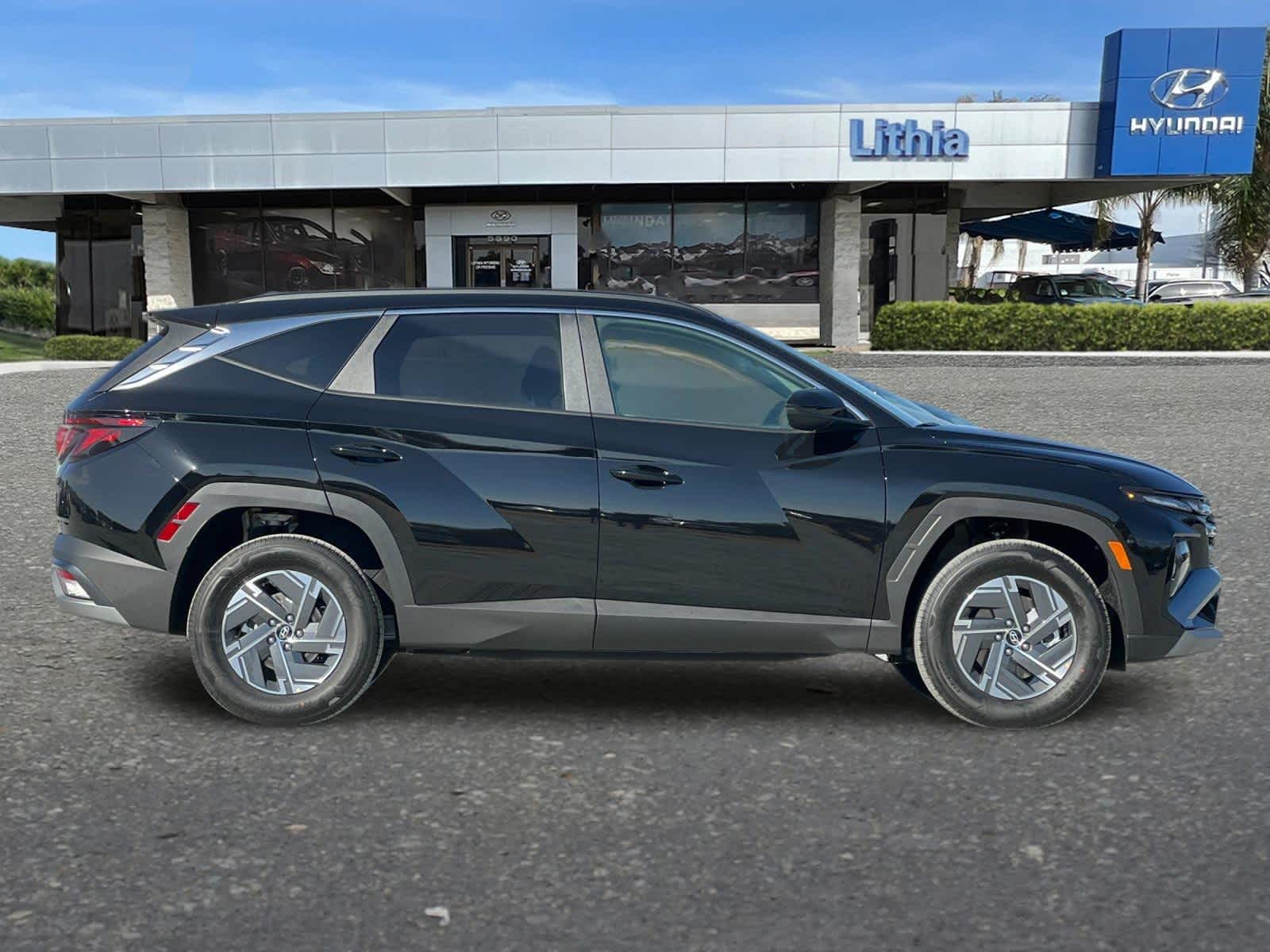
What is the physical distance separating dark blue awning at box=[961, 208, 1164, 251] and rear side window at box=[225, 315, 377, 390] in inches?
1362

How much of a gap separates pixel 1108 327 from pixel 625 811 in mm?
23456

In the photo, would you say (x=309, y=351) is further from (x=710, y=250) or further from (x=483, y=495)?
(x=710, y=250)

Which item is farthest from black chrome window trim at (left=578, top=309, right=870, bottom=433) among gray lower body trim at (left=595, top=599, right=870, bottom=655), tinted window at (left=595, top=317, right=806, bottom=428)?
gray lower body trim at (left=595, top=599, right=870, bottom=655)

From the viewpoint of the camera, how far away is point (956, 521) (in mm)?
4598

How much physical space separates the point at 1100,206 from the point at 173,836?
38.4m

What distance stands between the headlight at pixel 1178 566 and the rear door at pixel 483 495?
2173mm

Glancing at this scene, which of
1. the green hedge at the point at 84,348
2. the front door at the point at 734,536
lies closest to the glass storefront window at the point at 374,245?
the green hedge at the point at 84,348

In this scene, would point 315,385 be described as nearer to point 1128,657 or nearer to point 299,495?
point 299,495

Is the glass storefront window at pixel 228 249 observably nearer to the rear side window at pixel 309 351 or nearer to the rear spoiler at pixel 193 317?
the rear spoiler at pixel 193 317

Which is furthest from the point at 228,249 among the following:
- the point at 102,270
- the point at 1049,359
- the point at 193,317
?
the point at 193,317

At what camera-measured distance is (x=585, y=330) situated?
4.82 m

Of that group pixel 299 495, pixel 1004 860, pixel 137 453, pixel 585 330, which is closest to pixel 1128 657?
pixel 1004 860

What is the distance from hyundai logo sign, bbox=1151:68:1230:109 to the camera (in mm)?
27219

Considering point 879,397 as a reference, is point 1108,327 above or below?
below
